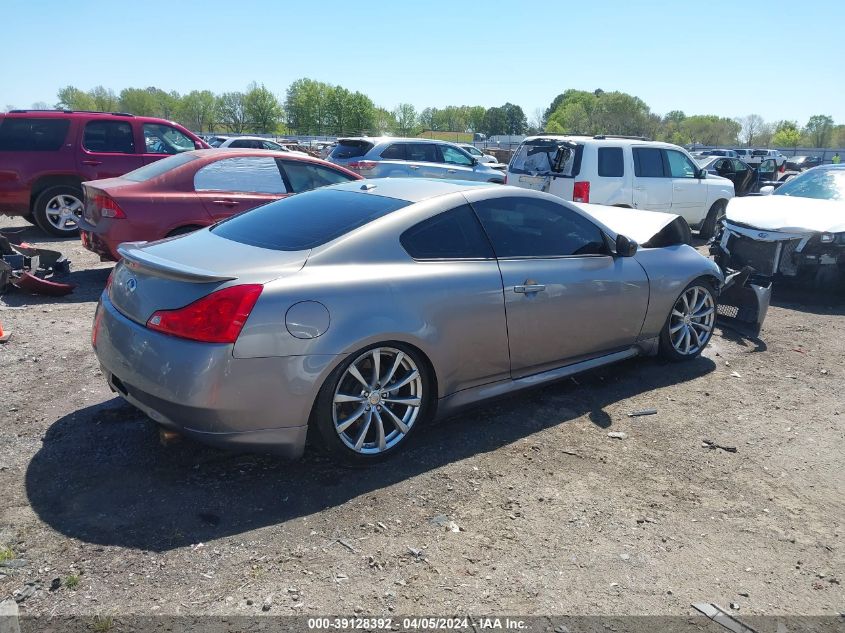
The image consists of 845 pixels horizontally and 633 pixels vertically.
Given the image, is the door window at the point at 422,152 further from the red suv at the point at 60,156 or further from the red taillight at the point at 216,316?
the red taillight at the point at 216,316

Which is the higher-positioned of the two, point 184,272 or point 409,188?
point 409,188

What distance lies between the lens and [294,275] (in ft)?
11.2

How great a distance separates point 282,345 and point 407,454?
3.62 feet

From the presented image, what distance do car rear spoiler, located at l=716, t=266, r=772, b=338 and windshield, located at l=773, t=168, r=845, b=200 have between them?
350cm

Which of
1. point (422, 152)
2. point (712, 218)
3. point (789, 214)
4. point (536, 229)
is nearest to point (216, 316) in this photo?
point (536, 229)

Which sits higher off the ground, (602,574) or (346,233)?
(346,233)

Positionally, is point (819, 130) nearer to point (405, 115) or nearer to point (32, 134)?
point (405, 115)

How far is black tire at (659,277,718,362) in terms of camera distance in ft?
17.9

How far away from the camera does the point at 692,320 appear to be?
5.66m

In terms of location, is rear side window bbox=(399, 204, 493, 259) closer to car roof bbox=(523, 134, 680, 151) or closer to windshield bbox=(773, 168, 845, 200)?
car roof bbox=(523, 134, 680, 151)

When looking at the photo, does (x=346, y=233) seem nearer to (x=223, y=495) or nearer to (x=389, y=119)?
(x=223, y=495)

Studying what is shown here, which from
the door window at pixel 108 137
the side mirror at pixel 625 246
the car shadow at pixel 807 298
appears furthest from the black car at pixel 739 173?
the side mirror at pixel 625 246

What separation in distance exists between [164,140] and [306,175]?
4212 millimetres

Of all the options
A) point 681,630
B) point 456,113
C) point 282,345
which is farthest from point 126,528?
point 456,113
